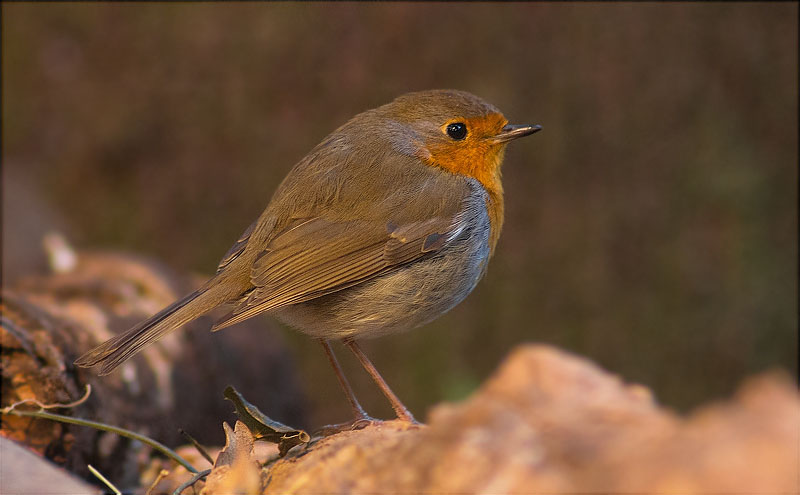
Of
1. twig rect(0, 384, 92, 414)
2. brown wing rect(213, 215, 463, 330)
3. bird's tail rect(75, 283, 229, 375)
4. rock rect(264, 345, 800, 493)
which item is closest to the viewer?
rock rect(264, 345, 800, 493)

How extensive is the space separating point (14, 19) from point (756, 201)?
16.2 ft

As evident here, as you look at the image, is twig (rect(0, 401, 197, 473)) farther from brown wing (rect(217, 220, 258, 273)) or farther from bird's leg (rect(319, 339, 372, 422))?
brown wing (rect(217, 220, 258, 273))

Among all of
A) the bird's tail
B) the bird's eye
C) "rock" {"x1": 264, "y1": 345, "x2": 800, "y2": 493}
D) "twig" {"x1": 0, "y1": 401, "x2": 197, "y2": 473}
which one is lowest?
"rock" {"x1": 264, "y1": 345, "x2": 800, "y2": 493}

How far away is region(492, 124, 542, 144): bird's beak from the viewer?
334 cm

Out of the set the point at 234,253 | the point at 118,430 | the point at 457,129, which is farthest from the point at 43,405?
the point at 457,129

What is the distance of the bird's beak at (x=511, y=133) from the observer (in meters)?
3.34

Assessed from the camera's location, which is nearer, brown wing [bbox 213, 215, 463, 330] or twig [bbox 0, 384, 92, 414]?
twig [bbox 0, 384, 92, 414]

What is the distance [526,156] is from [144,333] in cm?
338

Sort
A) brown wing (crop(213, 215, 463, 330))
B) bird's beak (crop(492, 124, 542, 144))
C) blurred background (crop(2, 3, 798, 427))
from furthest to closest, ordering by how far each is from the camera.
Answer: blurred background (crop(2, 3, 798, 427))
bird's beak (crop(492, 124, 542, 144))
brown wing (crop(213, 215, 463, 330))

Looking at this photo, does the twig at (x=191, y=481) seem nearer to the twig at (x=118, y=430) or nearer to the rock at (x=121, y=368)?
the twig at (x=118, y=430)

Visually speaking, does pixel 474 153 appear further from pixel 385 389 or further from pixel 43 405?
pixel 43 405

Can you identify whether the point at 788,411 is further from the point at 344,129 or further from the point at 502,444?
the point at 344,129

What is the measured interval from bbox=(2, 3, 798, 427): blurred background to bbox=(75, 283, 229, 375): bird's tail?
8.57 feet

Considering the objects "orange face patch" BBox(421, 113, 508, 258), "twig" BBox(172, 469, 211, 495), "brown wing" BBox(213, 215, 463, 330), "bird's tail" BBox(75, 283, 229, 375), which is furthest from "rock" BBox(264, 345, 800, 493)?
"orange face patch" BBox(421, 113, 508, 258)
